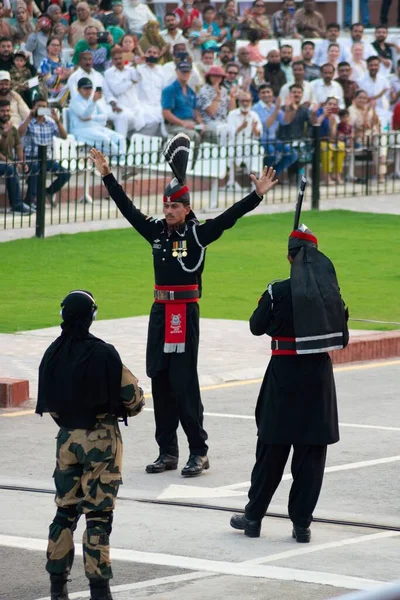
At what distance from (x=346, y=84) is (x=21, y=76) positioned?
7448 mm

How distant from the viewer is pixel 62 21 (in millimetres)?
27672

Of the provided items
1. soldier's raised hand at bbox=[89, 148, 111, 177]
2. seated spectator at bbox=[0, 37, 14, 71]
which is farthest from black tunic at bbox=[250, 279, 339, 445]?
seated spectator at bbox=[0, 37, 14, 71]

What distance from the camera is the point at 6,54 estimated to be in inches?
969

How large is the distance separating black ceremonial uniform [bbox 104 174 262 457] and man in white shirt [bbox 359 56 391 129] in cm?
2029

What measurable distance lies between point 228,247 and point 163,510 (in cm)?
1266

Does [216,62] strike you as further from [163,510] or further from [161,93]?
[163,510]

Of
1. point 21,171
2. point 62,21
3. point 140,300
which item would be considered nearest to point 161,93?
point 62,21

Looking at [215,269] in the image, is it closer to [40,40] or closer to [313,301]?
[40,40]

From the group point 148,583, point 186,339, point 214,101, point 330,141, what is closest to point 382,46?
point 330,141

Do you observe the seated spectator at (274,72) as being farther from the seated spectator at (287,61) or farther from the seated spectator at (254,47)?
the seated spectator at (254,47)

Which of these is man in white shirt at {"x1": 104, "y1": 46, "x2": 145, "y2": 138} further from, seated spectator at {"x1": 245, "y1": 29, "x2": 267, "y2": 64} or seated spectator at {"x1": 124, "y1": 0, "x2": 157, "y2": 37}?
seated spectator at {"x1": 245, "y1": 29, "x2": 267, "y2": 64}

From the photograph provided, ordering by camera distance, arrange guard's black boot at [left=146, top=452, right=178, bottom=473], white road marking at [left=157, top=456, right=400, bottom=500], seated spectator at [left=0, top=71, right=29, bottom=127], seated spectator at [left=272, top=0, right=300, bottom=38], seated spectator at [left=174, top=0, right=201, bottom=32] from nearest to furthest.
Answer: white road marking at [left=157, top=456, right=400, bottom=500], guard's black boot at [left=146, top=452, right=178, bottom=473], seated spectator at [left=0, top=71, right=29, bottom=127], seated spectator at [left=174, top=0, right=201, bottom=32], seated spectator at [left=272, top=0, right=300, bottom=38]

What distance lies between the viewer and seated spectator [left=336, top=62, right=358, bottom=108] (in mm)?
29719

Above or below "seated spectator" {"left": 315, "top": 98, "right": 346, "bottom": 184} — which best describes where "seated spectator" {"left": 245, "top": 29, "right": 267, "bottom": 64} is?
above
